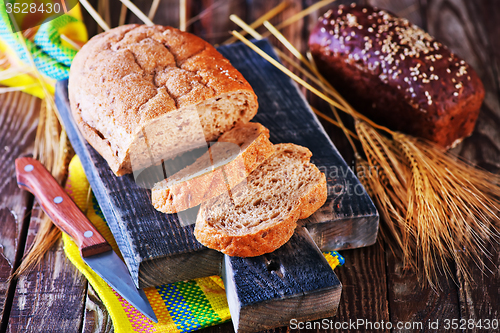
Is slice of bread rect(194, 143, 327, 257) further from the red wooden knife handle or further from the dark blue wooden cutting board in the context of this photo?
the red wooden knife handle

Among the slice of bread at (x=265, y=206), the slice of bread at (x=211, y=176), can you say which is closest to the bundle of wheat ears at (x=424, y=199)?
the slice of bread at (x=265, y=206)

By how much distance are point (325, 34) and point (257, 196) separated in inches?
53.9

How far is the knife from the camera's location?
2.05 metres

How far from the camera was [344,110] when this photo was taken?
294cm

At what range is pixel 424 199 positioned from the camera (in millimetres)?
2414

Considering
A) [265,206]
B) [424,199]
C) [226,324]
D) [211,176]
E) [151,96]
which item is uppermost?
[151,96]

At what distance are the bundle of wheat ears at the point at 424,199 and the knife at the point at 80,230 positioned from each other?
0.17 meters

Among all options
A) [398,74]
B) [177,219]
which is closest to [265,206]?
[177,219]

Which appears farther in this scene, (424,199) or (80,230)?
(424,199)

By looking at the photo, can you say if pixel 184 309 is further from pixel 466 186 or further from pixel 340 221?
pixel 466 186

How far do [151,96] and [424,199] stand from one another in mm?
1356

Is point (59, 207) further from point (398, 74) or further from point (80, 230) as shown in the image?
point (398, 74)

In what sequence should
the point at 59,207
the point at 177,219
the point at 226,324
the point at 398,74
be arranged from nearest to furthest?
the point at 226,324 → the point at 177,219 → the point at 59,207 → the point at 398,74

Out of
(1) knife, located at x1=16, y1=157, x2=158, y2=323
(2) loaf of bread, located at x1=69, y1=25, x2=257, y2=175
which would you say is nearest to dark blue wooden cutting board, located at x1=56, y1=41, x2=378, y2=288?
(1) knife, located at x1=16, y1=157, x2=158, y2=323
